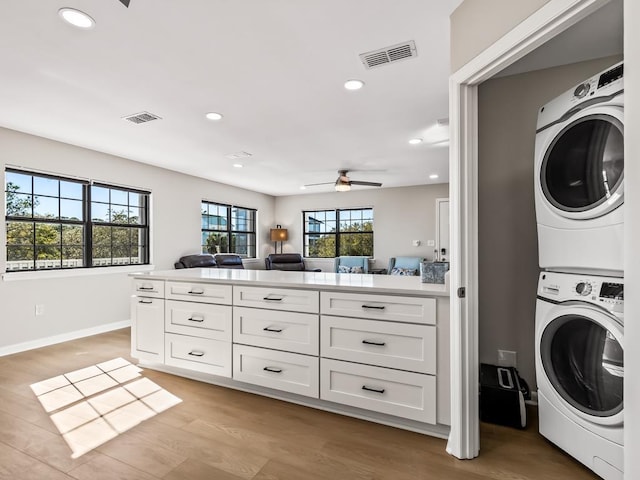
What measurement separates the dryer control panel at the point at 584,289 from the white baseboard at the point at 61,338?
4.90 metres

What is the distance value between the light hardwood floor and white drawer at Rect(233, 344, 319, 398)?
150mm

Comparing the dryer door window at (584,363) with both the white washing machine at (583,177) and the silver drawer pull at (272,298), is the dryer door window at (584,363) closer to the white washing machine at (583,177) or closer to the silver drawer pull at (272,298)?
the white washing machine at (583,177)

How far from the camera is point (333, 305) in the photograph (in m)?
2.24

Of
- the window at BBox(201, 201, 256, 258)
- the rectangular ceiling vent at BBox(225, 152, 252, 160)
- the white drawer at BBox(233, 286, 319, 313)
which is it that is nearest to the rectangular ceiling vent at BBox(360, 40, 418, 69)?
the white drawer at BBox(233, 286, 319, 313)

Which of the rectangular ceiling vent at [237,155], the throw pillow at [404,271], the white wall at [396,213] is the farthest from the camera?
the white wall at [396,213]

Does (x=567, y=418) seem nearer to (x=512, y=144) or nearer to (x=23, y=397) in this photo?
(x=512, y=144)

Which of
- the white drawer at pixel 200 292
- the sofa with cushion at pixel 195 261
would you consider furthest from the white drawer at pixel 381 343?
the sofa with cushion at pixel 195 261

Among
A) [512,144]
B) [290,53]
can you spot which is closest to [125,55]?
[290,53]

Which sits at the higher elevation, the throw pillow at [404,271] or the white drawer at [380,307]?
the white drawer at [380,307]

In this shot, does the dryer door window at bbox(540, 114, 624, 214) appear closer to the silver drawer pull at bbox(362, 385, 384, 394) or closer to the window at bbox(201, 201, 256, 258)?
the silver drawer pull at bbox(362, 385, 384, 394)

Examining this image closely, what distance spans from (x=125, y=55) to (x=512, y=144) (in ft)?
8.91

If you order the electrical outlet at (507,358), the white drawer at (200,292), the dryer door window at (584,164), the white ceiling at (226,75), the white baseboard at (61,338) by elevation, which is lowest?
the white baseboard at (61,338)

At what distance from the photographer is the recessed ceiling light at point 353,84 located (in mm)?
2699

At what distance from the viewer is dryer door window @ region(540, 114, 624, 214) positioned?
1582 mm
